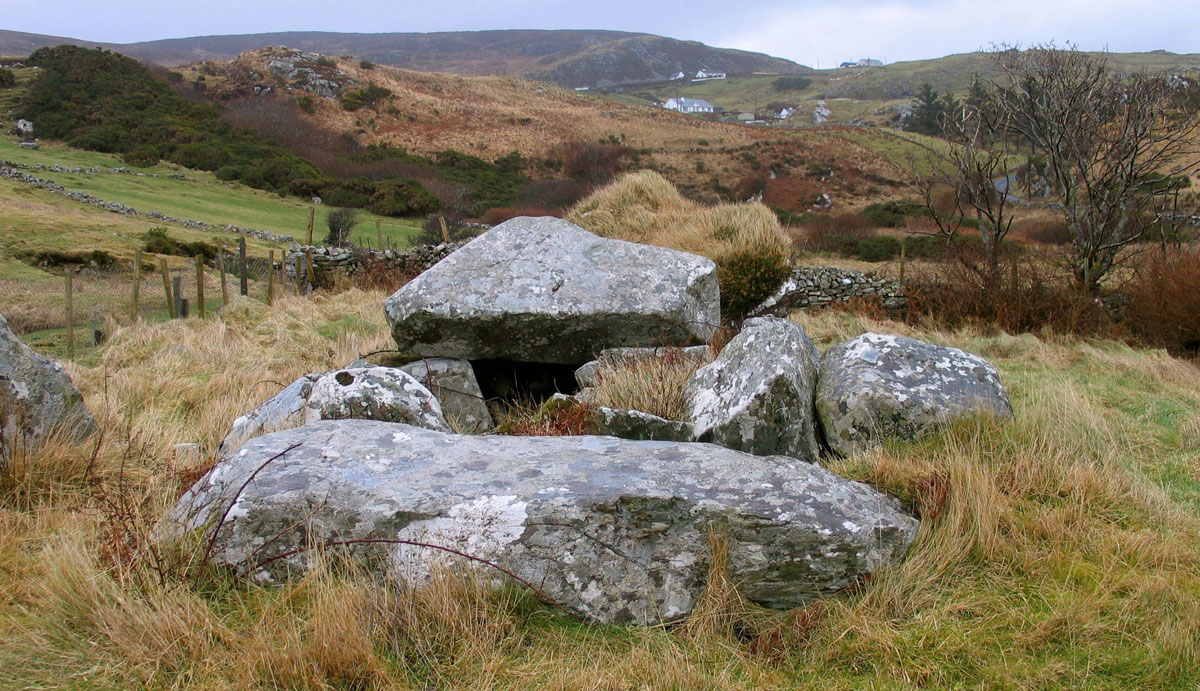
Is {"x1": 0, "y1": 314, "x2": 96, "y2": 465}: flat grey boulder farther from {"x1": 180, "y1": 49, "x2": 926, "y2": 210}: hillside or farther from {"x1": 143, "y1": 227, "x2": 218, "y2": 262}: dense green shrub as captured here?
{"x1": 180, "y1": 49, "x2": 926, "y2": 210}: hillside

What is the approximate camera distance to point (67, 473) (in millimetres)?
4246

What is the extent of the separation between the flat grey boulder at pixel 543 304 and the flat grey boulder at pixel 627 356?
0.25 m

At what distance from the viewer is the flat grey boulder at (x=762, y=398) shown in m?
4.78

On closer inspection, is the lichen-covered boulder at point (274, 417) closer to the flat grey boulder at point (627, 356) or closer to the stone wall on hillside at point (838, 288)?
the flat grey boulder at point (627, 356)

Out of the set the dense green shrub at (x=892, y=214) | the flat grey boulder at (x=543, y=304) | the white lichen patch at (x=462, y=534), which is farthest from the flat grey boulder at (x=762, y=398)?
the dense green shrub at (x=892, y=214)

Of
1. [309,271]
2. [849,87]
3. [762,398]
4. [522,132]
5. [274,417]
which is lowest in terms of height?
[309,271]

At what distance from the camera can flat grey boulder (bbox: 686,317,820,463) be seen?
15.7ft

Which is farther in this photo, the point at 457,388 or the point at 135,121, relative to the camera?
the point at 135,121

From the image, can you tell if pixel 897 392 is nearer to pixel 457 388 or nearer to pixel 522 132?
pixel 457 388

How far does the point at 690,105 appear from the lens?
5689 inches

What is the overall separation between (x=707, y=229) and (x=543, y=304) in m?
7.56

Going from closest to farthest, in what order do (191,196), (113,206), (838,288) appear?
(838,288) < (113,206) < (191,196)

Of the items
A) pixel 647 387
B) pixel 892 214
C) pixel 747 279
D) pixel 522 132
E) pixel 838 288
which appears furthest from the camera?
pixel 522 132

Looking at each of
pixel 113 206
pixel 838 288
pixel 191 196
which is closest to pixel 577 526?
pixel 838 288
